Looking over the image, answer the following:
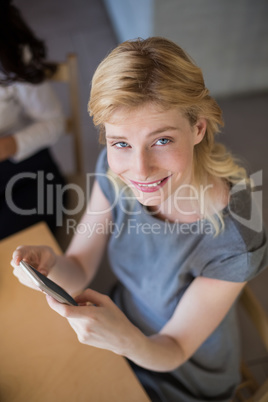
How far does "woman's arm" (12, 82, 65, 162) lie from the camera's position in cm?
111

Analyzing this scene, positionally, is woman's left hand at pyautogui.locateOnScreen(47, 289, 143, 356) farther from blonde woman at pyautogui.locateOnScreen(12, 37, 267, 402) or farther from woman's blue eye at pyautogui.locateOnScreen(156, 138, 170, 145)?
woman's blue eye at pyautogui.locateOnScreen(156, 138, 170, 145)

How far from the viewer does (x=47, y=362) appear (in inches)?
26.8

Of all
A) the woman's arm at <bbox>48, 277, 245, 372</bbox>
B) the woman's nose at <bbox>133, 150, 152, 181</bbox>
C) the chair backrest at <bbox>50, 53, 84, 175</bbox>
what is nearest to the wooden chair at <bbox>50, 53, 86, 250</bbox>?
the chair backrest at <bbox>50, 53, 84, 175</bbox>

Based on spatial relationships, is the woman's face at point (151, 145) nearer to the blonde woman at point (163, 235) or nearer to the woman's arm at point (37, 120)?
the blonde woman at point (163, 235)

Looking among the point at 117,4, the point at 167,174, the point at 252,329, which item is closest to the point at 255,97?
the point at 117,4

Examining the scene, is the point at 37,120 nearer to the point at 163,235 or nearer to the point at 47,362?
the point at 163,235

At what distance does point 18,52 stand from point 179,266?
0.76 m

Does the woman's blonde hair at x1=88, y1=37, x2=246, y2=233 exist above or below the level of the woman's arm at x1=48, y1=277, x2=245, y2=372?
above

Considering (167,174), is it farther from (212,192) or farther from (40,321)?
(40,321)

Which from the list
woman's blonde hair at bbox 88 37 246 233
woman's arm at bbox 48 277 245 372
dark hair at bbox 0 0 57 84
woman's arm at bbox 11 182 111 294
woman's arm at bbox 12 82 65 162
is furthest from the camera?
woman's arm at bbox 12 82 65 162

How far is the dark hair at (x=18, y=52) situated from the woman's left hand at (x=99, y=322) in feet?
2.31

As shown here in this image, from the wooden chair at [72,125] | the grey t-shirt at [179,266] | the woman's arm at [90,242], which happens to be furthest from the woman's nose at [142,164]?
the wooden chair at [72,125]

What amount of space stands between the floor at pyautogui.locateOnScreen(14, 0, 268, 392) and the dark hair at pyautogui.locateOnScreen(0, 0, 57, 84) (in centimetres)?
23

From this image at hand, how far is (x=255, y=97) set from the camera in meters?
2.13
